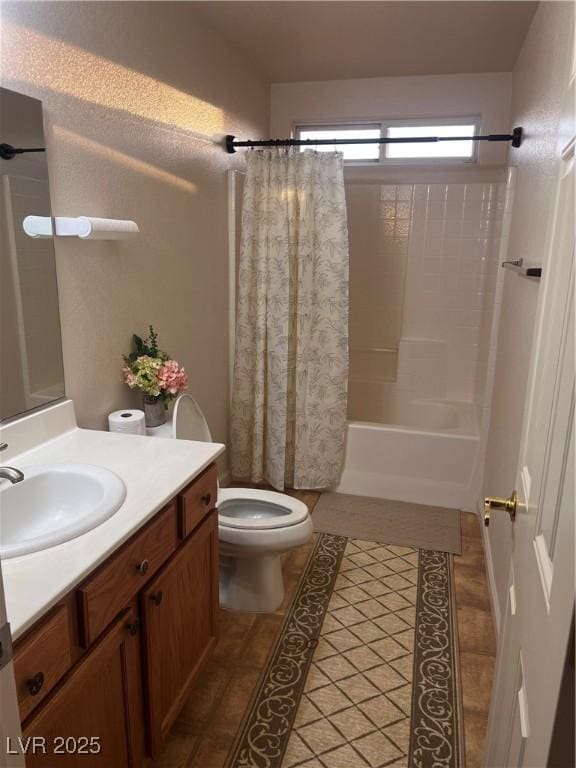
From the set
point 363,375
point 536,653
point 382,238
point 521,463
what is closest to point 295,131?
point 382,238

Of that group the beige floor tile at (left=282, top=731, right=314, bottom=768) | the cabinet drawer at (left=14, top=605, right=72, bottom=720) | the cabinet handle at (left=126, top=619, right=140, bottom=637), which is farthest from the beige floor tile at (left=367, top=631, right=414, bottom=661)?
the cabinet drawer at (left=14, top=605, right=72, bottom=720)

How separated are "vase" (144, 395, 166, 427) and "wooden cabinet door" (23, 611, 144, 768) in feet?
3.18

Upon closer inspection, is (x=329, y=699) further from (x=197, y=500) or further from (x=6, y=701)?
(x=6, y=701)

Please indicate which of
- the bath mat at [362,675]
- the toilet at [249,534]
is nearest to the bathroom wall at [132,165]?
the toilet at [249,534]

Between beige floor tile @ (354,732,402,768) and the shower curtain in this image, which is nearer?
beige floor tile @ (354,732,402,768)

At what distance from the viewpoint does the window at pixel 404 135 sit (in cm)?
356

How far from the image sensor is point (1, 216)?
155 cm

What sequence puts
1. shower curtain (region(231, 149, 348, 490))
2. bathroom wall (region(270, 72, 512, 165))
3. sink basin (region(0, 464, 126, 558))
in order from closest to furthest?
sink basin (region(0, 464, 126, 558)) → shower curtain (region(231, 149, 348, 490)) → bathroom wall (region(270, 72, 512, 165))

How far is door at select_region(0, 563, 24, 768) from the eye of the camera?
664mm

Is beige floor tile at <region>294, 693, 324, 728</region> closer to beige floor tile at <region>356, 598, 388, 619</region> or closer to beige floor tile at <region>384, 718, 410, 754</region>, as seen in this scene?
beige floor tile at <region>384, 718, 410, 754</region>

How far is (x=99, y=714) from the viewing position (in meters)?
1.22

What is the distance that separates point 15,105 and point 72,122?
0.27m

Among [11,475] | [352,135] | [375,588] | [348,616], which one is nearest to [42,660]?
[11,475]

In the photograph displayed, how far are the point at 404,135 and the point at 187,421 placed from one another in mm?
2561
